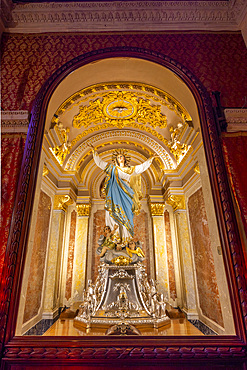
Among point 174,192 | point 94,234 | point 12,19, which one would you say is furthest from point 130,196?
point 12,19

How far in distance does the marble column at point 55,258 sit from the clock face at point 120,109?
107 inches

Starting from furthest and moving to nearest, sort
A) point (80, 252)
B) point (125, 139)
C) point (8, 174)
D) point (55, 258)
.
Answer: point (125, 139) → point (80, 252) → point (55, 258) → point (8, 174)

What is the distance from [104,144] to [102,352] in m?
6.02

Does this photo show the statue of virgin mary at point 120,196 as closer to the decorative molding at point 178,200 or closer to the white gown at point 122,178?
the white gown at point 122,178

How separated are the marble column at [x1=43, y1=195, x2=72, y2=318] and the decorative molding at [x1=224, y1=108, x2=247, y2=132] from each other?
186 inches

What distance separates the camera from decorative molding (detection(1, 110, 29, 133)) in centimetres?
291

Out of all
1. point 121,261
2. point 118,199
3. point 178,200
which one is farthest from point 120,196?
point 178,200

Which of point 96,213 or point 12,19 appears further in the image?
point 96,213

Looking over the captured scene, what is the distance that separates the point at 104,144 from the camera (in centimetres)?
716

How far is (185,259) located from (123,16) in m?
5.83

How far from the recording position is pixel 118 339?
6.67 ft

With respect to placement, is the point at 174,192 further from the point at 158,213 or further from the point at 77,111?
the point at 77,111

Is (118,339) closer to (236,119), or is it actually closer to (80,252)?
(236,119)

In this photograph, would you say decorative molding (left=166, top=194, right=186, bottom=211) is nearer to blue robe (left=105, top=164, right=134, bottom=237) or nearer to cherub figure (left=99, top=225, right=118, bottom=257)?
blue robe (left=105, top=164, right=134, bottom=237)
